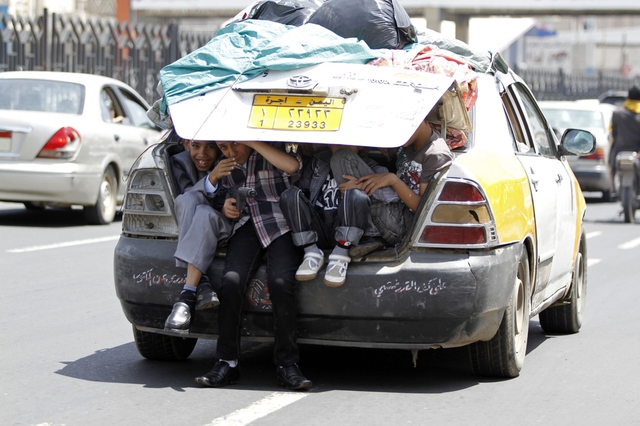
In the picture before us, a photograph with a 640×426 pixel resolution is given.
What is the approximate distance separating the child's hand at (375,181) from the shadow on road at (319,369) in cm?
96

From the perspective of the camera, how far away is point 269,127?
17.9 ft

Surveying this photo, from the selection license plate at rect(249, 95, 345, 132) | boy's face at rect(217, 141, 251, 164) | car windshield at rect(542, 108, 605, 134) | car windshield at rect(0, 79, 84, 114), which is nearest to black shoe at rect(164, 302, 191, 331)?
boy's face at rect(217, 141, 251, 164)

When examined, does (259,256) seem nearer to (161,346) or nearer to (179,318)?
(179,318)

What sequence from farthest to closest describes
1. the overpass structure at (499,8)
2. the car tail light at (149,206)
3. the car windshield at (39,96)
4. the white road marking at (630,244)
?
the overpass structure at (499,8)
the white road marking at (630,244)
the car windshield at (39,96)
the car tail light at (149,206)

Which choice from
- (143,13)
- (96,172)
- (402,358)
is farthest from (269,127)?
(143,13)

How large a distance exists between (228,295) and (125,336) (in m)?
1.79

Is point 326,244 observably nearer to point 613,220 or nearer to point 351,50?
point 351,50

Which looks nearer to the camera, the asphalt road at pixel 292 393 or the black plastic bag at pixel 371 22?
the asphalt road at pixel 292 393

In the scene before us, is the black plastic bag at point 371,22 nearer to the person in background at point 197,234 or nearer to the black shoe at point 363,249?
the person in background at point 197,234

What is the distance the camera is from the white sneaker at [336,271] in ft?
17.4

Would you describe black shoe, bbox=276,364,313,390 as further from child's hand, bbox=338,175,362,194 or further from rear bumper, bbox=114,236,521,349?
child's hand, bbox=338,175,362,194

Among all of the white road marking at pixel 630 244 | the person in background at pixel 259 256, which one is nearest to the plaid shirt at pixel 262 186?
the person in background at pixel 259 256

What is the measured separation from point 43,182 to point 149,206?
7.43m

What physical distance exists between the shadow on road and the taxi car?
0.55ft
